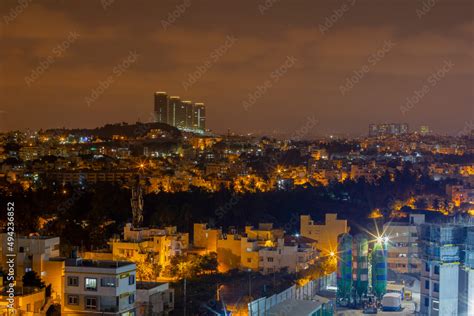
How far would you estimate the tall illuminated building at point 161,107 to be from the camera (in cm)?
3788

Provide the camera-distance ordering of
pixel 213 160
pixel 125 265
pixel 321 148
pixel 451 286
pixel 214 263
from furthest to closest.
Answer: pixel 321 148, pixel 213 160, pixel 214 263, pixel 451 286, pixel 125 265

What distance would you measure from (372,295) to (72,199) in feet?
21.0

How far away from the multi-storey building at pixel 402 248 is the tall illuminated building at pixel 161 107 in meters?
28.4

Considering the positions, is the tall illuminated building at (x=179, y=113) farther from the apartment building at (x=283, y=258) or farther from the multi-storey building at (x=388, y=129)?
the apartment building at (x=283, y=258)

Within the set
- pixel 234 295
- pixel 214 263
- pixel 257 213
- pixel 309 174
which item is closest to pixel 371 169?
pixel 309 174

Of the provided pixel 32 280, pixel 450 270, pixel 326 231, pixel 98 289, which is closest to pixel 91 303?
pixel 98 289

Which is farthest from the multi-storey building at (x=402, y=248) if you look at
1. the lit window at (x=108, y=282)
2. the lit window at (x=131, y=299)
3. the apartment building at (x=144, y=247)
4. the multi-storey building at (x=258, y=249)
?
the lit window at (x=108, y=282)

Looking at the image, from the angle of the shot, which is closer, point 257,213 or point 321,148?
point 257,213

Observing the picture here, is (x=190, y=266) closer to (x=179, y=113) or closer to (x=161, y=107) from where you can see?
(x=161, y=107)

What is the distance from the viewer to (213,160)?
2406cm

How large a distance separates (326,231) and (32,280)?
17.4 ft

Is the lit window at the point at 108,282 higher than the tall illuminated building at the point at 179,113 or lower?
lower

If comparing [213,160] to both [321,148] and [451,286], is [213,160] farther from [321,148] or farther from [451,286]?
[451,286]

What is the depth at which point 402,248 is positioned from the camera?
9906 mm
